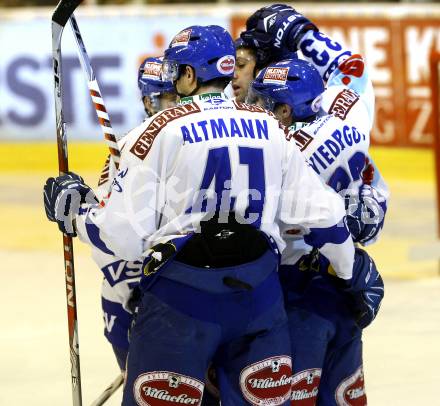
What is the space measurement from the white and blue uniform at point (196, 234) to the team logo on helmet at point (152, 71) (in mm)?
1008

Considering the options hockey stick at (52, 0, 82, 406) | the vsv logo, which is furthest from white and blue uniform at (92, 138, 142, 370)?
hockey stick at (52, 0, 82, 406)

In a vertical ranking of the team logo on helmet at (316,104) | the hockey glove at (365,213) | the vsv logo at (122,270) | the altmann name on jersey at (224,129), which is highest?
the altmann name on jersey at (224,129)

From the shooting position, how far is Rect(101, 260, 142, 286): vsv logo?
432 centimetres

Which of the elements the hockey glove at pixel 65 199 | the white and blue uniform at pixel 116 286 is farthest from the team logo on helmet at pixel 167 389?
the white and blue uniform at pixel 116 286

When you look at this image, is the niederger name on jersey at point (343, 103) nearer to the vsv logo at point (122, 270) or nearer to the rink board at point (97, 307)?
the vsv logo at point (122, 270)

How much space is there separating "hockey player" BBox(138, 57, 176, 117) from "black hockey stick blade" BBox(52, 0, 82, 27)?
704 mm

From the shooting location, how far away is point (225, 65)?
148 inches

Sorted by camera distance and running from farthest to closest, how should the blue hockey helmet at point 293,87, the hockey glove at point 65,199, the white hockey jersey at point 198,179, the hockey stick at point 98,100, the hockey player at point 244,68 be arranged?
the hockey player at point 244,68 → the blue hockey helmet at point 293,87 → the hockey stick at point 98,100 → the hockey glove at point 65,199 → the white hockey jersey at point 198,179

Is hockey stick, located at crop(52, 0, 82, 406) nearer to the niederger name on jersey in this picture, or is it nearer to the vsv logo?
the vsv logo

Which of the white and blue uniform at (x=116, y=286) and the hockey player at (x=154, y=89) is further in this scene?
the hockey player at (x=154, y=89)

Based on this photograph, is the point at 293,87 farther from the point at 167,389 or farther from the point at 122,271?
the point at 167,389

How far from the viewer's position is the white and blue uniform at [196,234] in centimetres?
355

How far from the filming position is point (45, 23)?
12.7 m

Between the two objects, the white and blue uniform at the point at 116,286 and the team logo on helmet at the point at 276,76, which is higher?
the team logo on helmet at the point at 276,76
